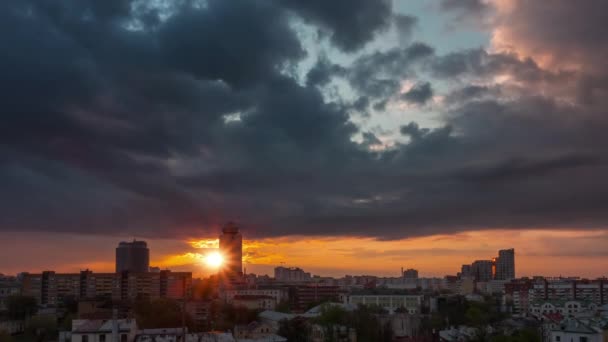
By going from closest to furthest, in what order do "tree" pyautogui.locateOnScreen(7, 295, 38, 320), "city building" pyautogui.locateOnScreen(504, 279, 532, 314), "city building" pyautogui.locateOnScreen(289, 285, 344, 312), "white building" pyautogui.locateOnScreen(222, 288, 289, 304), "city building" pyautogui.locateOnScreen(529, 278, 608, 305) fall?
"tree" pyautogui.locateOnScreen(7, 295, 38, 320)
"city building" pyautogui.locateOnScreen(504, 279, 532, 314)
"city building" pyautogui.locateOnScreen(529, 278, 608, 305)
"white building" pyautogui.locateOnScreen(222, 288, 289, 304)
"city building" pyautogui.locateOnScreen(289, 285, 344, 312)

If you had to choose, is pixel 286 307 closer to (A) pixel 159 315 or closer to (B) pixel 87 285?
(A) pixel 159 315

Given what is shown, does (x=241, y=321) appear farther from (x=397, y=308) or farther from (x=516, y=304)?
(x=516, y=304)

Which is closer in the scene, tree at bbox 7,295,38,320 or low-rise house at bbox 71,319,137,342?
low-rise house at bbox 71,319,137,342

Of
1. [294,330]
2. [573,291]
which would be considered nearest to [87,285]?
[294,330]

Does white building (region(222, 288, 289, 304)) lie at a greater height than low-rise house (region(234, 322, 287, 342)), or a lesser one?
lesser

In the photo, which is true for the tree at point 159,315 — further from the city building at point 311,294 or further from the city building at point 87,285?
the city building at point 311,294

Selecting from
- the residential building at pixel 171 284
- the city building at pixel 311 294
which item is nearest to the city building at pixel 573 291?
the city building at pixel 311 294

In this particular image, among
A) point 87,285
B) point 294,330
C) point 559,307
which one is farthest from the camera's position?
point 87,285

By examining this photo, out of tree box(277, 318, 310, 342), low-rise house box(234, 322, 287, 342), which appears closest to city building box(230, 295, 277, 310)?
low-rise house box(234, 322, 287, 342)

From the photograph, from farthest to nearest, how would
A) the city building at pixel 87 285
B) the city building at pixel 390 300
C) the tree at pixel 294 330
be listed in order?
1. the city building at pixel 87 285
2. the city building at pixel 390 300
3. the tree at pixel 294 330

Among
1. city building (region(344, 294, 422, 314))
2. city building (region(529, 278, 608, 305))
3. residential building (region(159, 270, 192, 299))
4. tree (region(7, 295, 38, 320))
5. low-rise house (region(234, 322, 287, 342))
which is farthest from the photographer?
residential building (region(159, 270, 192, 299))

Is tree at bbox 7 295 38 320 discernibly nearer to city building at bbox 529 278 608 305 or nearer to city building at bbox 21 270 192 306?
city building at bbox 21 270 192 306

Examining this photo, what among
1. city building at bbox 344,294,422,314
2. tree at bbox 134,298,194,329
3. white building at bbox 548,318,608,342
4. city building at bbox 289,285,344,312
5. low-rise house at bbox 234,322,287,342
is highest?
white building at bbox 548,318,608,342

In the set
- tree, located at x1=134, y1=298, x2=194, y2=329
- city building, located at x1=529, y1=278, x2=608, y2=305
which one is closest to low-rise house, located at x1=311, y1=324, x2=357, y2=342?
tree, located at x1=134, y1=298, x2=194, y2=329
